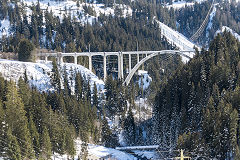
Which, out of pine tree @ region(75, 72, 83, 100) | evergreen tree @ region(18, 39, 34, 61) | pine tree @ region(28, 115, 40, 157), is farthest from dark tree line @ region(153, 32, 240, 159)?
evergreen tree @ region(18, 39, 34, 61)

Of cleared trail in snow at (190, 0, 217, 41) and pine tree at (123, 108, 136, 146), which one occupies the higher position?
cleared trail in snow at (190, 0, 217, 41)

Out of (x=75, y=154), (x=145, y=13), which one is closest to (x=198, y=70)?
(x=75, y=154)

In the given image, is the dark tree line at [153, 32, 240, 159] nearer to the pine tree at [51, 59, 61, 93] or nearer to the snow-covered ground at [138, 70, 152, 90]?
the pine tree at [51, 59, 61, 93]

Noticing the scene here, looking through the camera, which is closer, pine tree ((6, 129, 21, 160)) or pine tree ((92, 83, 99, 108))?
pine tree ((6, 129, 21, 160))

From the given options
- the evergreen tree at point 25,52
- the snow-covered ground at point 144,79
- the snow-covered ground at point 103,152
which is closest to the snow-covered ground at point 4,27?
the evergreen tree at point 25,52

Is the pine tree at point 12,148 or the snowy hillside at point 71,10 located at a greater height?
the snowy hillside at point 71,10

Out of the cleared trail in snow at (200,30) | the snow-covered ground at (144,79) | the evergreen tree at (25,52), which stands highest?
the cleared trail in snow at (200,30)

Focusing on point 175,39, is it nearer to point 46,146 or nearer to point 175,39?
point 175,39

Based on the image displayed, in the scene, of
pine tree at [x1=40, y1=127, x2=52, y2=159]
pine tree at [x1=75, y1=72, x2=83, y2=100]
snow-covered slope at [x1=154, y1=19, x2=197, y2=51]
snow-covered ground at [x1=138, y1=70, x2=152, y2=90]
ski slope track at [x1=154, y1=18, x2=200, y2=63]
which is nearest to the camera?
pine tree at [x1=40, y1=127, x2=52, y2=159]

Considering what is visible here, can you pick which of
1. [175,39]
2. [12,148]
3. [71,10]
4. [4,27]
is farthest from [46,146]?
[175,39]

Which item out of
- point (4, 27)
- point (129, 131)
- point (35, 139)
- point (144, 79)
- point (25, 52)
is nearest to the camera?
point (35, 139)

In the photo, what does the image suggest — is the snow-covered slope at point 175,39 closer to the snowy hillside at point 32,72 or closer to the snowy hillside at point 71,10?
the snowy hillside at point 71,10

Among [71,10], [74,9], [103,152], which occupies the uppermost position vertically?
[74,9]

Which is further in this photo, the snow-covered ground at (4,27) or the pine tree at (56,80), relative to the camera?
the snow-covered ground at (4,27)
